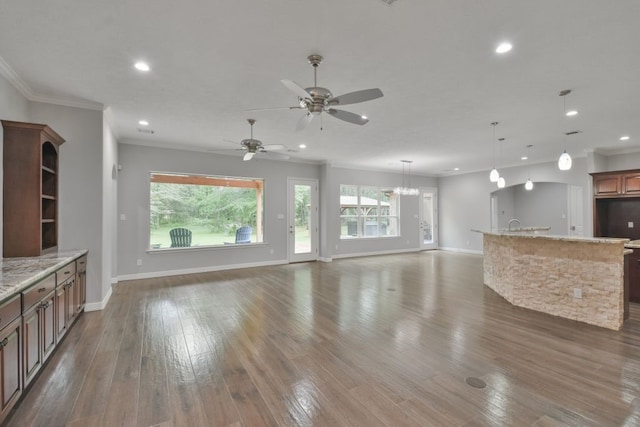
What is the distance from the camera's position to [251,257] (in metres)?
7.41

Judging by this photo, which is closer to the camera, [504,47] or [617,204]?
[504,47]

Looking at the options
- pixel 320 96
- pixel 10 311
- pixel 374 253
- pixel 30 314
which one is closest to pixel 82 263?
pixel 30 314

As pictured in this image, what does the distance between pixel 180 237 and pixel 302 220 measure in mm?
3161

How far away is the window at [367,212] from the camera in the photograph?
356 inches

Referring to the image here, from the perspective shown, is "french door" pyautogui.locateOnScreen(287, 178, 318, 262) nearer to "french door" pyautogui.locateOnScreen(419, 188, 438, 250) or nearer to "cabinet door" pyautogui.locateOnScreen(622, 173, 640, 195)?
"french door" pyautogui.locateOnScreen(419, 188, 438, 250)

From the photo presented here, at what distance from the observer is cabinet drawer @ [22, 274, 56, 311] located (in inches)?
85.1

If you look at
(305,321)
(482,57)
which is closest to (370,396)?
(305,321)

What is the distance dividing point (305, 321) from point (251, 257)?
4.03 metres

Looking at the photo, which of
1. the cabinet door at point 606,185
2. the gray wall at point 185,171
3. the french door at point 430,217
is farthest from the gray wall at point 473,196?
the gray wall at point 185,171

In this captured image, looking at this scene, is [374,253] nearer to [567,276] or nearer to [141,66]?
[567,276]

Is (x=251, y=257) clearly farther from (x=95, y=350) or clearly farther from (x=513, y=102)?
(x=513, y=102)

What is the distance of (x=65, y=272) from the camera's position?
3129 mm

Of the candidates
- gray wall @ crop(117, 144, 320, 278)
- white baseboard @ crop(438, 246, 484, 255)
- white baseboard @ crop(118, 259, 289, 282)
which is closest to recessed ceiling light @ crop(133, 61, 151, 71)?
gray wall @ crop(117, 144, 320, 278)

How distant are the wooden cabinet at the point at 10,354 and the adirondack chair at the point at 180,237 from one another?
4.61m
